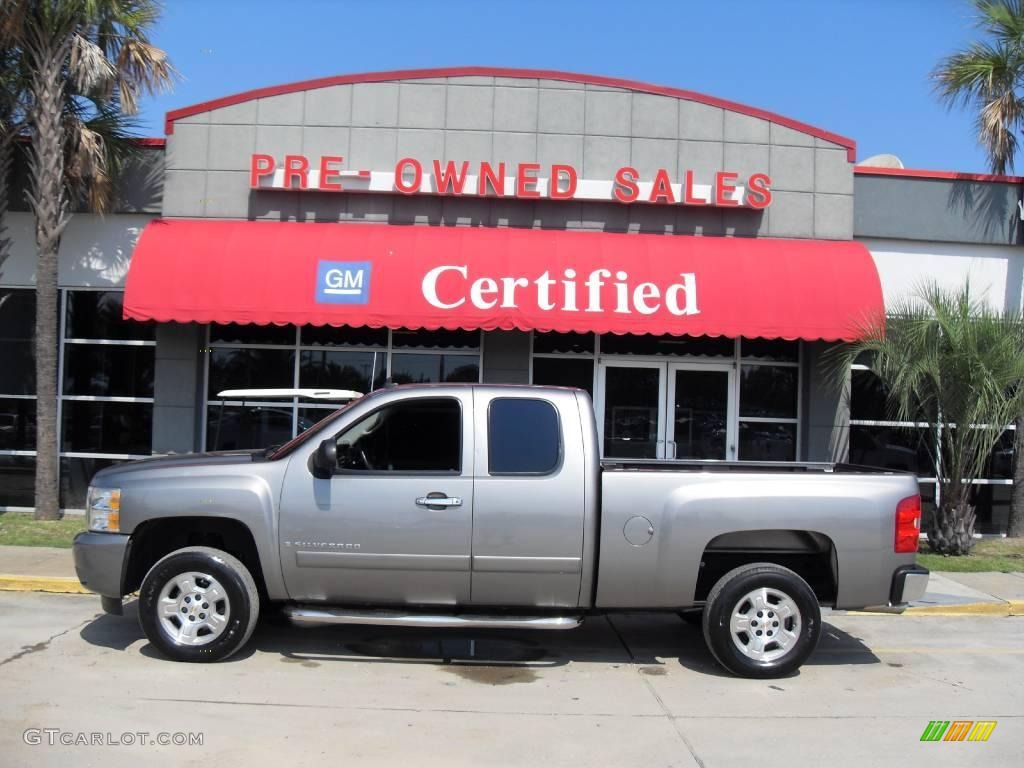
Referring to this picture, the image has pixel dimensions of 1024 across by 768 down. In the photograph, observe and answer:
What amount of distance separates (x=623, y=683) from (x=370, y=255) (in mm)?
7082

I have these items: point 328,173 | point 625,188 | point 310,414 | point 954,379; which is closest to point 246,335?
point 310,414

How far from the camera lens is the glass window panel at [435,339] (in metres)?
12.7

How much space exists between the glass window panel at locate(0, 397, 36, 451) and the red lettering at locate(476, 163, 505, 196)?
23.2 ft

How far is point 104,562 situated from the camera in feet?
20.6

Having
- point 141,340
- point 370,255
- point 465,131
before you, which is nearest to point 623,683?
point 370,255

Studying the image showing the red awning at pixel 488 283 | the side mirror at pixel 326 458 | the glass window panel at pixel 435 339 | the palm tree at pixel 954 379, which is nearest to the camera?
the side mirror at pixel 326 458

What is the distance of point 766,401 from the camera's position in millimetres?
12977

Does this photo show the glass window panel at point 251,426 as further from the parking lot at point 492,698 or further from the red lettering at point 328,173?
the parking lot at point 492,698

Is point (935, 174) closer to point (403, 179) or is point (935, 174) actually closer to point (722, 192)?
point (722, 192)

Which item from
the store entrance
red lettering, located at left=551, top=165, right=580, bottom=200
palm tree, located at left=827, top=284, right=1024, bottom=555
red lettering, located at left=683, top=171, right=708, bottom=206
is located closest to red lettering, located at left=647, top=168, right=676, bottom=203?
red lettering, located at left=683, top=171, right=708, bottom=206

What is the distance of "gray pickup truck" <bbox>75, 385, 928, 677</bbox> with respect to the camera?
6.15 meters

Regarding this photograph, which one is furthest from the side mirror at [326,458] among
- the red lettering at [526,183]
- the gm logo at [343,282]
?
the red lettering at [526,183]

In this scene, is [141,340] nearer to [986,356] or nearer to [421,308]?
[421,308]

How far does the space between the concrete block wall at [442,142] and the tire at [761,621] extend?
7256 millimetres
